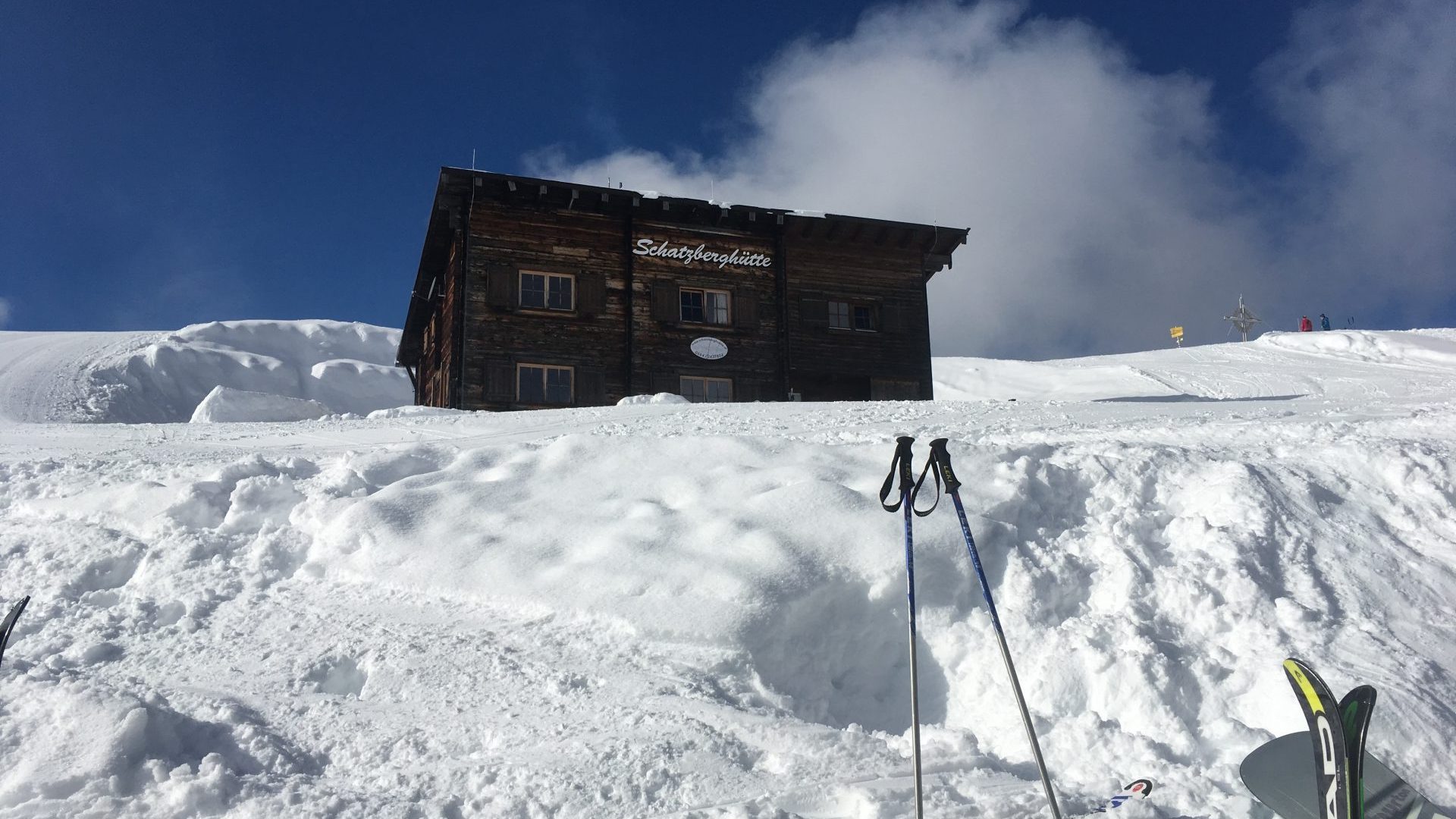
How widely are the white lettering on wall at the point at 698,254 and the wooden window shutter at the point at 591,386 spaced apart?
9.87ft

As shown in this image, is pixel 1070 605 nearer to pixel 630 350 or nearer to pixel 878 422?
pixel 878 422

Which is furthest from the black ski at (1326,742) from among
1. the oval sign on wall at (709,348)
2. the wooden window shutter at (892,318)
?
the wooden window shutter at (892,318)

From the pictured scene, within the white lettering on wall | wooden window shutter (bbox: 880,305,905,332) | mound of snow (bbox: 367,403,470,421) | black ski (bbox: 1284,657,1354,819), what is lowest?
black ski (bbox: 1284,657,1354,819)

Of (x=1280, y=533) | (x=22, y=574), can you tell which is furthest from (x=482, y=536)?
(x=1280, y=533)

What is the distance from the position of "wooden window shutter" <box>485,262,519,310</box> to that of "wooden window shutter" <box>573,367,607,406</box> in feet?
6.67

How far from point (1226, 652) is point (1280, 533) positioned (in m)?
1.59

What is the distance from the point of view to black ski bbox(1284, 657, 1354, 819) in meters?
3.34

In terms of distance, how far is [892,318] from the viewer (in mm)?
21516

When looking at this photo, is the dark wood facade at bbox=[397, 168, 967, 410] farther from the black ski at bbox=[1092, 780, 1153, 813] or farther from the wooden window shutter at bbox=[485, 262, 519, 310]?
the black ski at bbox=[1092, 780, 1153, 813]

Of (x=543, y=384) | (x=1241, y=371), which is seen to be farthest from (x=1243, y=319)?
(x=543, y=384)

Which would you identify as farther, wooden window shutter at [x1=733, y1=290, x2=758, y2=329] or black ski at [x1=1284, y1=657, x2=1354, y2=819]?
wooden window shutter at [x1=733, y1=290, x2=758, y2=329]

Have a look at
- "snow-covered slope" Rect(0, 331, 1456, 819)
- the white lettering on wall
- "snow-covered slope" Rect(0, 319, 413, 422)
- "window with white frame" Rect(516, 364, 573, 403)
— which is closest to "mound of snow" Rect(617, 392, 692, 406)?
"window with white frame" Rect(516, 364, 573, 403)

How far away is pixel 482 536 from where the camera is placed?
255 inches

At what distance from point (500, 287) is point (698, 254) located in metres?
4.70
